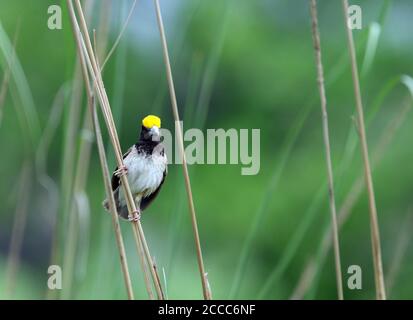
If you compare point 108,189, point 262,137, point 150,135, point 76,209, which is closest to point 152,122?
point 150,135

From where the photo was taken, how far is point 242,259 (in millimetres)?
1867

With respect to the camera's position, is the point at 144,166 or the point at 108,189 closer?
the point at 108,189

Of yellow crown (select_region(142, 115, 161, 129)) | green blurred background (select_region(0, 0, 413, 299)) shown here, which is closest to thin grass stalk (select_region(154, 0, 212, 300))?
yellow crown (select_region(142, 115, 161, 129))

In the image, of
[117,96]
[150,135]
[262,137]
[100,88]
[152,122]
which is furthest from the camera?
[262,137]

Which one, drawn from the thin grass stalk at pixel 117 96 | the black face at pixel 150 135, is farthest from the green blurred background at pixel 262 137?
the thin grass stalk at pixel 117 96

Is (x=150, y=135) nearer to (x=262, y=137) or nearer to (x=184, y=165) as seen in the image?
(x=184, y=165)

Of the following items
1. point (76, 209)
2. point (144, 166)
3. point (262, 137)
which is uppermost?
point (262, 137)

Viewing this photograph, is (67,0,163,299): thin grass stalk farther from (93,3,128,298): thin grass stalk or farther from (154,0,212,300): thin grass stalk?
(93,3,128,298): thin grass stalk

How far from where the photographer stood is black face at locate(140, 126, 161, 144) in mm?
2040

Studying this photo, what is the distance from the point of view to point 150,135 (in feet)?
6.97

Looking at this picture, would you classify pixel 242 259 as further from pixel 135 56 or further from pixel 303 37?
pixel 303 37

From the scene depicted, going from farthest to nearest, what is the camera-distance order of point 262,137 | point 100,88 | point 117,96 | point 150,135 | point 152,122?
point 262,137, point 150,135, point 152,122, point 117,96, point 100,88

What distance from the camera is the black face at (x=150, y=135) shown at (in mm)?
2040
